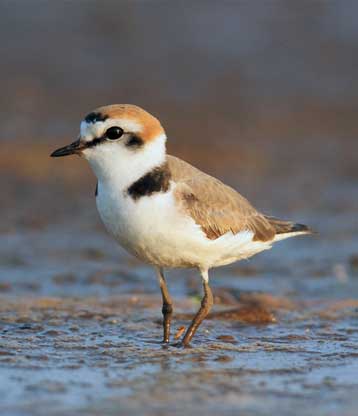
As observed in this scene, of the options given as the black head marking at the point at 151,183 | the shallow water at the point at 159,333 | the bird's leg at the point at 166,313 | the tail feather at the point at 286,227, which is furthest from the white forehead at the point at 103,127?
the tail feather at the point at 286,227

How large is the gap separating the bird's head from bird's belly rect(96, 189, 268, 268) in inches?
8.3

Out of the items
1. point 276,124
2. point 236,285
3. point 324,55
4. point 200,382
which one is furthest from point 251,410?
point 324,55

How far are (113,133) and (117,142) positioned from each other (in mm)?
70

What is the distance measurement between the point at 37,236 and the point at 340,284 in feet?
12.5

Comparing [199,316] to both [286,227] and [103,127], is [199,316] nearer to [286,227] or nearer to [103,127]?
[286,227]

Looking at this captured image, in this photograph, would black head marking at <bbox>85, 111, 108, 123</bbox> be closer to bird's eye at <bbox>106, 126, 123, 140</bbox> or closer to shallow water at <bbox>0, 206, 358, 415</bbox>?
bird's eye at <bbox>106, 126, 123, 140</bbox>

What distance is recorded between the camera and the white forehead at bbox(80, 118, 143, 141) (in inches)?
271

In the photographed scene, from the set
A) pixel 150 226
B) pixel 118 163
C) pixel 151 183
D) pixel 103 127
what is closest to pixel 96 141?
pixel 103 127

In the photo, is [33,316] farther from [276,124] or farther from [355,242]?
[276,124]

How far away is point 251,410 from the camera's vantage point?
5691 millimetres

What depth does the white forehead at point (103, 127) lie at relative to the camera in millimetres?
6875

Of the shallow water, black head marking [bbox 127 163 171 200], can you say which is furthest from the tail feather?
black head marking [bbox 127 163 171 200]

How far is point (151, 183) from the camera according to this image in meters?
6.90

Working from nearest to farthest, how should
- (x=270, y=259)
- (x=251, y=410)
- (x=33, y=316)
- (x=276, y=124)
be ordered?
(x=251, y=410) < (x=33, y=316) < (x=270, y=259) < (x=276, y=124)
